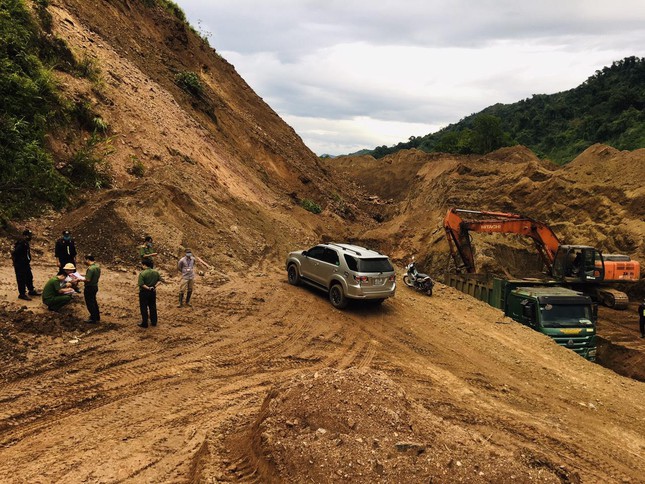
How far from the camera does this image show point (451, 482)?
4582 mm

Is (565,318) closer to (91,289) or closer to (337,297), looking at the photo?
(337,297)

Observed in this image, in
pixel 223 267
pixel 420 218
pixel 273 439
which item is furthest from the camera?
pixel 420 218

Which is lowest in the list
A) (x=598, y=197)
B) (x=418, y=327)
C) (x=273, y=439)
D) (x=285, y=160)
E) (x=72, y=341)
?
(x=418, y=327)

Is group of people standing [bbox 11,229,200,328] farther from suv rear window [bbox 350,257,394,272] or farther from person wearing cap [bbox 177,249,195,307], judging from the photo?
suv rear window [bbox 350,257,394,272]

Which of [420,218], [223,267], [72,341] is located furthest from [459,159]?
[72,341]

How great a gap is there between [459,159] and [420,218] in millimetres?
17219

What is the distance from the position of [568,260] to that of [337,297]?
10.7 m

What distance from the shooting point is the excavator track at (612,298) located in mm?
18133

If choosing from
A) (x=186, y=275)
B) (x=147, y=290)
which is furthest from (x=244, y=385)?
(x=186, y=275)

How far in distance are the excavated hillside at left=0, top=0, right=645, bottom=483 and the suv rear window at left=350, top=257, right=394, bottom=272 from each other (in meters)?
1.31

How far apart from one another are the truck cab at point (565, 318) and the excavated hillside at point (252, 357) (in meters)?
0.55

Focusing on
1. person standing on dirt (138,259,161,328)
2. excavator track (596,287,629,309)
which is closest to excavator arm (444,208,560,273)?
excavator track (596,287,629,309)

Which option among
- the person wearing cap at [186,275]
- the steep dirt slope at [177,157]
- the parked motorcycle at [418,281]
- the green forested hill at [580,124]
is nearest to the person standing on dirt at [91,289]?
the person wearing cap at [186,275]

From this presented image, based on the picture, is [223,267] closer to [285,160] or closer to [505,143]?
[285,160]
